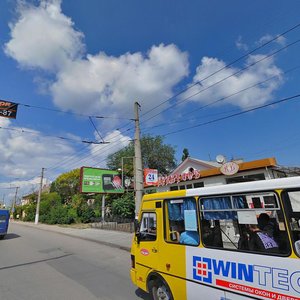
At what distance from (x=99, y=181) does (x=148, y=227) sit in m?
25.0

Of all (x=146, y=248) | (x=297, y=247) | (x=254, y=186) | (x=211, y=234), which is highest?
(x=254, y=186)

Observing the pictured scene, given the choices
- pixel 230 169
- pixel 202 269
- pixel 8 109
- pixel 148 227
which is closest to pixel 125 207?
pixel 230 169

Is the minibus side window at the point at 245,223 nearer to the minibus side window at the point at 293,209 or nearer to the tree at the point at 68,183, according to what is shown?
the minibus side window at the point at 293,209

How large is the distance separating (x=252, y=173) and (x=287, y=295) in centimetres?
1341

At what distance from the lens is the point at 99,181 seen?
29891mm

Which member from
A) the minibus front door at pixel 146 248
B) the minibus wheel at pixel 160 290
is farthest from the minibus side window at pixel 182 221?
the minibus wheel at pixel 160 290

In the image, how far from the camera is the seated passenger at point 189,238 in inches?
170

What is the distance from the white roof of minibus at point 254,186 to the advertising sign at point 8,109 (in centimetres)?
1157

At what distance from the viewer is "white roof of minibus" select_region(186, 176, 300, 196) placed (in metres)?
3.22

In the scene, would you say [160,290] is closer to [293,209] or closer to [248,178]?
[293,209]

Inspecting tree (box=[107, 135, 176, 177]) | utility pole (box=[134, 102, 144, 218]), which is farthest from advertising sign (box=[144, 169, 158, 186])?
tree (box=[107, 135, 176, 177])

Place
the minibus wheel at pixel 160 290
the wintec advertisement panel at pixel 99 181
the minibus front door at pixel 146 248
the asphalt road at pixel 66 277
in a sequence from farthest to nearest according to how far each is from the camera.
A: the wintec advertisement panel at pixel 99 181, the asphalt road at pixel 66 277, the minibus front door at pixel 146 248, the minibus wheel at pixel 160 290

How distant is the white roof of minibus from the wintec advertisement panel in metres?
25.7

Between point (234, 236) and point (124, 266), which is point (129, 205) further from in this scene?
point (234, 236)
